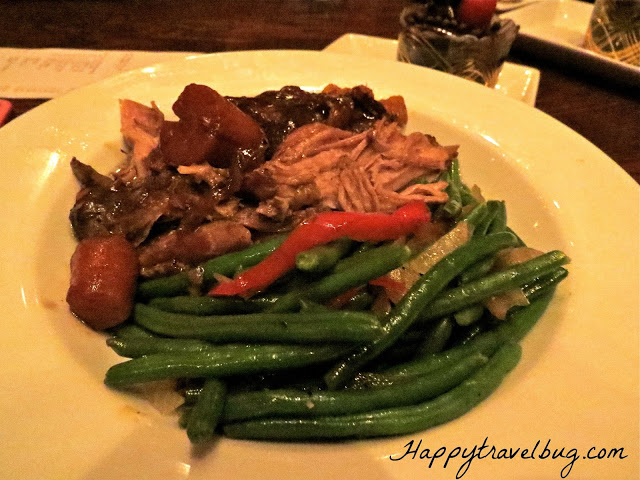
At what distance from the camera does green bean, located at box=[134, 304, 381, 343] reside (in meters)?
1.84

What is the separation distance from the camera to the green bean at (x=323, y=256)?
6.61ft

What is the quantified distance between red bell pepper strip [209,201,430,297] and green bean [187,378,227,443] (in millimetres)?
401

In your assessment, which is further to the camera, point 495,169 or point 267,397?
point 495,169

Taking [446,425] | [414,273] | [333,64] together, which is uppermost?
[333,64]

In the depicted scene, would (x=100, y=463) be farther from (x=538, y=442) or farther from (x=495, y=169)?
(x=495, y=169)

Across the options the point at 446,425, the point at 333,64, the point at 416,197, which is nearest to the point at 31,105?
the point at 333,64

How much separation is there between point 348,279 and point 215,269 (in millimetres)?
628

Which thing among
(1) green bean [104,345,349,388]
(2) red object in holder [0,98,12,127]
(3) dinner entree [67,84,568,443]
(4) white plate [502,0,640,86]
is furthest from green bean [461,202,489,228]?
(2) red object in holder [0,98,12,127]

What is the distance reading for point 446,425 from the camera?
1.84 meters

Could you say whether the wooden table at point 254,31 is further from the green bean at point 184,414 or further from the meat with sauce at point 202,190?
the green bean at point 184,414

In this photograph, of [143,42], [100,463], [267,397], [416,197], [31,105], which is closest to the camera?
[100,463]

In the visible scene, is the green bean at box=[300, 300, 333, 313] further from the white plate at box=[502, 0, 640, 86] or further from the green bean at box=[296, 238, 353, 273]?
the white plate at box=[502, 0, 640, 86]

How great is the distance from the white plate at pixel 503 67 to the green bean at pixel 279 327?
285 centimetres

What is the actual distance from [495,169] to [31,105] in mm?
3235
